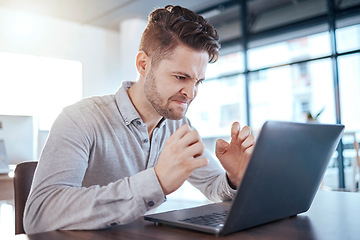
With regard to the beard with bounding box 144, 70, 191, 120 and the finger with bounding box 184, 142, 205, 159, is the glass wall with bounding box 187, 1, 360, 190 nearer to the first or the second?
the beard with bounding box 144, 70, 191, 120

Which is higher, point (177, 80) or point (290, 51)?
point (290, 51)

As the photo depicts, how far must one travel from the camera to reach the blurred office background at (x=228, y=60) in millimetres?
4250

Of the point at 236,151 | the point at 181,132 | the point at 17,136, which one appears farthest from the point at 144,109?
the point at 17,136

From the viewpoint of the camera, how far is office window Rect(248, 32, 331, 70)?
4410 millimetres

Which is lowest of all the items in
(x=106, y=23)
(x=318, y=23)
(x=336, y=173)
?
(x=336, y=173)

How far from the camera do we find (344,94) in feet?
13.8

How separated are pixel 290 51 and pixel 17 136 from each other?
3.59 metres

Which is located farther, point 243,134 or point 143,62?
point 143,62

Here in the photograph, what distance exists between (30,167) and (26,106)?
3.91 m

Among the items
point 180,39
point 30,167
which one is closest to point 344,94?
point 180,39

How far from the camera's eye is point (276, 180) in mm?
605

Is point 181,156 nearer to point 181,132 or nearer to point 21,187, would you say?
point 181,132

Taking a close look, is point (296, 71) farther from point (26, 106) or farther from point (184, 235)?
point (184, 235)

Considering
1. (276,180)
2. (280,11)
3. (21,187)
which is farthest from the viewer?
(280,11)
